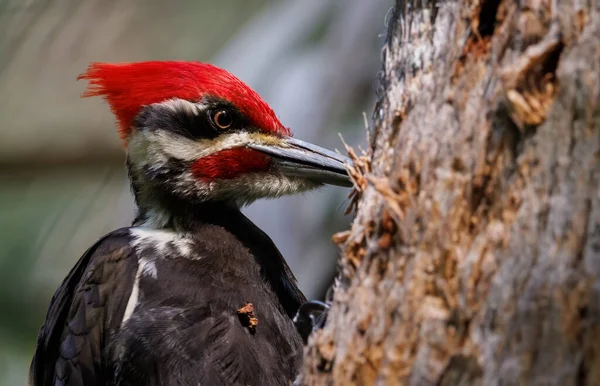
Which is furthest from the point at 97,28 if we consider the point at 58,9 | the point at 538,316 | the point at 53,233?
the point at 538,316

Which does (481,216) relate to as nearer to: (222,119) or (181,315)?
(181,315)

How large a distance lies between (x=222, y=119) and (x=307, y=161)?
312 millimetres

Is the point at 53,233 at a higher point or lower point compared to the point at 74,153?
lower

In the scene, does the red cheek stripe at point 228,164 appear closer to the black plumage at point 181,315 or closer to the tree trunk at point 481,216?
the black plumage at point 181,315

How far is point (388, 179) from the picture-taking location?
1438mm

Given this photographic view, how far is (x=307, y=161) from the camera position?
97.1 inches

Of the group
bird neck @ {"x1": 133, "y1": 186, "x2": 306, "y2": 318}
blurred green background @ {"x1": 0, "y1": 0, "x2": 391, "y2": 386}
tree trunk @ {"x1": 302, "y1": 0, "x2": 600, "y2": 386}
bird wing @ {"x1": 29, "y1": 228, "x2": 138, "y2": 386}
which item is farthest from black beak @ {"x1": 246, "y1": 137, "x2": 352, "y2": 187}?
blurred green background @ {"x1": 0, "y1": 0, "x2": 391, "y2": 386}

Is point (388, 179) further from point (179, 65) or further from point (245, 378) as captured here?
point (179, 65)

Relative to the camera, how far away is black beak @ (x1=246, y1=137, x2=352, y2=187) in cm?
241

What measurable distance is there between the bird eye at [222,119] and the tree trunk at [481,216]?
1.10 meters

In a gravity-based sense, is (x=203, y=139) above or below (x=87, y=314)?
above

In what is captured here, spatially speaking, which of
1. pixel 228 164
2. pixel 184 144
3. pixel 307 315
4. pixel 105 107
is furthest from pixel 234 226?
pixel 105 107

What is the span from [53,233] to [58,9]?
6.19ft

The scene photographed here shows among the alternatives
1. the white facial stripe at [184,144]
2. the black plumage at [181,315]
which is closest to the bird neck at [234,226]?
the black plumage at [181,315]
